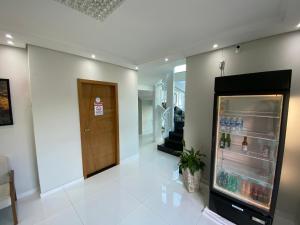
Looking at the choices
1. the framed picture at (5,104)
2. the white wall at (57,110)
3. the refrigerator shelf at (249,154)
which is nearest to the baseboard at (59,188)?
the white wall at (57,110)

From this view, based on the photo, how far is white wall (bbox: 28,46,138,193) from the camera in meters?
2.15

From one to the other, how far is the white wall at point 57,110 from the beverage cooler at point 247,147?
7.83 feet

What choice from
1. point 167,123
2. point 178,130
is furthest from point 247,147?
point 167,123

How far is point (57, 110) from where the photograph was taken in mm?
2344

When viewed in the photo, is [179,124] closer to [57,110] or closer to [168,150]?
[168,150]

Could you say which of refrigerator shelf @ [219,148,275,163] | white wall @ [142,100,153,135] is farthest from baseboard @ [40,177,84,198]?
white wall @ [142,100,153,135]

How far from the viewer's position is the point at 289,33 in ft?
5.67

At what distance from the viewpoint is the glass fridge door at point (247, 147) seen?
1.72 metres

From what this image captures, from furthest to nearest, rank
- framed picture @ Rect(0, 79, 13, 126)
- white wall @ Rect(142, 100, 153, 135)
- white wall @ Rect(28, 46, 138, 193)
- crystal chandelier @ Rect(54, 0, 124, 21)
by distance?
white wall @ Rect(142, 100, 153, 135) < white wall @ Rect(28, 46, 138, 193) < framed picture @ Rect(0, 79, 13, 126) < crystal chandelier @ Rect(54, 0, 124, 21)

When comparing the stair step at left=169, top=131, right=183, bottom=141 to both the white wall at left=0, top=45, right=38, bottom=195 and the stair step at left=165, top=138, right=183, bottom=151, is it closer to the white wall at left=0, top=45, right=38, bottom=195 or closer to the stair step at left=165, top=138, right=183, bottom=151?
the stair step at left=165, top=138, right=183, bottom=151

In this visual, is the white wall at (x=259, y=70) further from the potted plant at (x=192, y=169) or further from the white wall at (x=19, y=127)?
the white wall at (x=19, y=127)

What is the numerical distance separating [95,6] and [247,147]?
2539 mm

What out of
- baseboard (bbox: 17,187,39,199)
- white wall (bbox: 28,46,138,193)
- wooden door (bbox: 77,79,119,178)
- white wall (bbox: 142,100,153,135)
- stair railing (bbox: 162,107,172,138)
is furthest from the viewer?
white wall (bbox: 142,100,153,135)

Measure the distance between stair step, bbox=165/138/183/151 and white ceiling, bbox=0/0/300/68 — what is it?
2.62 meters
